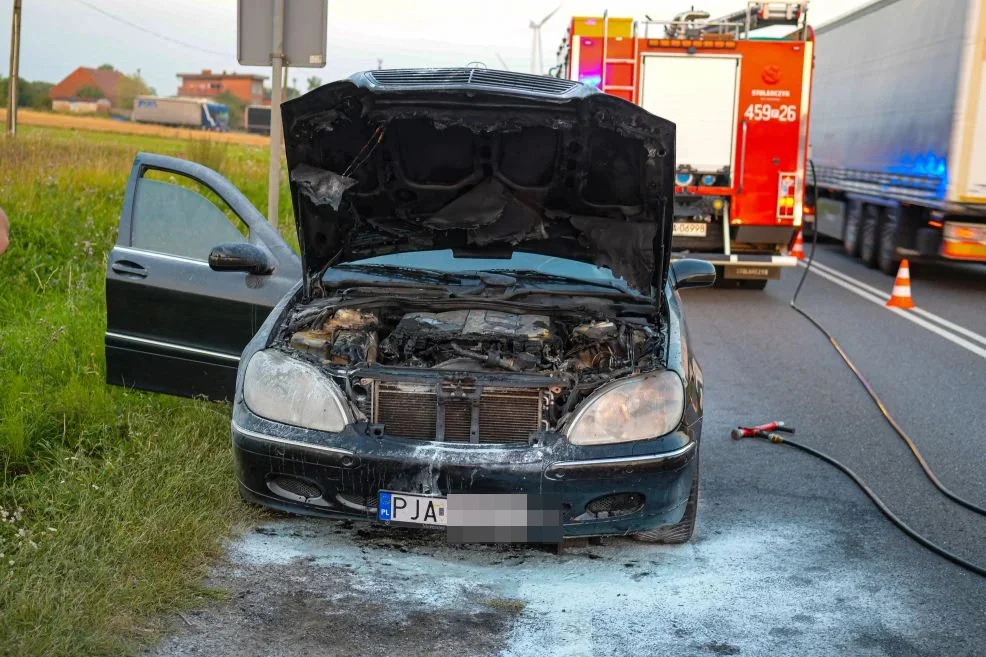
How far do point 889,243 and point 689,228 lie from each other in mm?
4571

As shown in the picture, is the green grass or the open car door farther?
the open car door

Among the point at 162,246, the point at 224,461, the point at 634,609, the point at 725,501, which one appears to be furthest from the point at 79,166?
the point at 634,609

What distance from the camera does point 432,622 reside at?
392 centimetres

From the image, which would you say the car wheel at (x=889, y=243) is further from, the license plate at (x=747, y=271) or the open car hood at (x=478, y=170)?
the open car hood at (x=478, y=170)

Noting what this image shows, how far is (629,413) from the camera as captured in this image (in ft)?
14.5

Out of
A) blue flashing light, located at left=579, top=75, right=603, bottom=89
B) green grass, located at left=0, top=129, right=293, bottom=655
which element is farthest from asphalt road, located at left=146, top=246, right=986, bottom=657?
blue flashing light, located at left=579, top=75, right=603, bottom=89

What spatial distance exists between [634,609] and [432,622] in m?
0.75

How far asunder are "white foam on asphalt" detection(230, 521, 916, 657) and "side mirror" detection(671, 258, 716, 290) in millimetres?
1372

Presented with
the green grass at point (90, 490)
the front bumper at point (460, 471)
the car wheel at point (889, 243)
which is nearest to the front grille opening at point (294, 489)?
the front bumper at point (460, 471)

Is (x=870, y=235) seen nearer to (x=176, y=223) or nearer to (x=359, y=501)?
(x=176, y=223)

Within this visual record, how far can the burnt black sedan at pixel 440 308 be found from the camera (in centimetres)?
436

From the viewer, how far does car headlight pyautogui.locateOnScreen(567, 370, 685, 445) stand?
4.38 meters

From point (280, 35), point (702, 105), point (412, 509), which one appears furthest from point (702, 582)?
point (702, 105)

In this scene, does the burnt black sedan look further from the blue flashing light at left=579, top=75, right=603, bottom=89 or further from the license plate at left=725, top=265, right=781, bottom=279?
the blue flashing light at left=579, top=75, right=603, bottom=89
